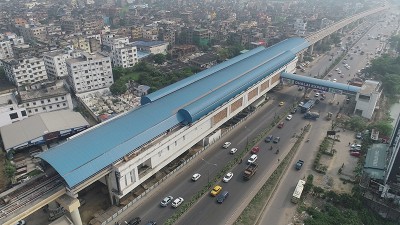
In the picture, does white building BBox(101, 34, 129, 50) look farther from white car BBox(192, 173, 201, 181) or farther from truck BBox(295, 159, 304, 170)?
→ truck BBox(295, 159, 304, 170)

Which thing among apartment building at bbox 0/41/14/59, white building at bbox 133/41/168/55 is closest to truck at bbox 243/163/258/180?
white building at bbox 133/41/168/55

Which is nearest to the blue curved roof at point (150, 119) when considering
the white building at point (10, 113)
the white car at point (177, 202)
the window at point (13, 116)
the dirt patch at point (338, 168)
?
the white car at point (177, 202)

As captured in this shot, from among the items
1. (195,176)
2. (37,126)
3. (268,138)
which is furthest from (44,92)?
(268,138)

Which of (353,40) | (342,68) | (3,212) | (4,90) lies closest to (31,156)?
(3,212)

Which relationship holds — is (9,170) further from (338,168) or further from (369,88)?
(369,88)

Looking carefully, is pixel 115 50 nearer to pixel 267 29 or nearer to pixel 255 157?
pixel 255 157

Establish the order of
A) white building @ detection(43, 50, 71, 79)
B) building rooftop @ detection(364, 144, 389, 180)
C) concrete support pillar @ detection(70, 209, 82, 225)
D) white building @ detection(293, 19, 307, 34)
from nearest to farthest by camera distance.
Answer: concrete support pillar @ detection(70, 209, 82, 225), building rooftop @ detection(364, 144, 389, 180), white building @ detection(43, 50, 71, 79), white building @ detection(293, 19, 307, 34)

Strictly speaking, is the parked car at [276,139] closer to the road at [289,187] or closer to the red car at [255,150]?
the road at [289,187]
